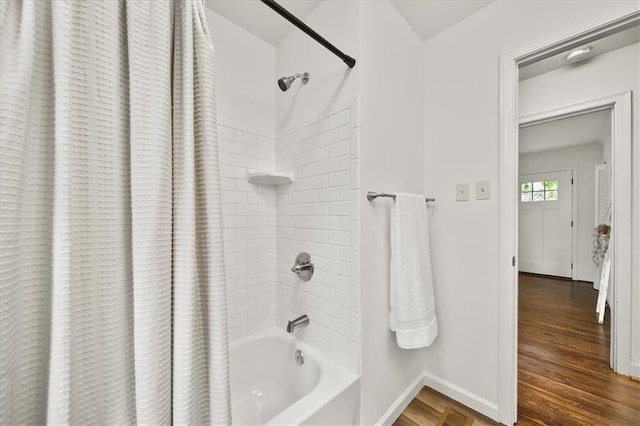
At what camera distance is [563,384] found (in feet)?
5.76

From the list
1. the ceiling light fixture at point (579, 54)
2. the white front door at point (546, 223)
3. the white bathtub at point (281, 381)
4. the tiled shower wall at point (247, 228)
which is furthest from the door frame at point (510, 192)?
the white front door at point (546, 223)

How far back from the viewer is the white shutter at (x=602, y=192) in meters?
3.37

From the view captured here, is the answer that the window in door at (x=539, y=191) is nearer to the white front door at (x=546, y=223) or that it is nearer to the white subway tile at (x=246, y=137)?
the white front door at (x=546, y=223)

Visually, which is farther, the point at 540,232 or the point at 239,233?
the point at 540,232

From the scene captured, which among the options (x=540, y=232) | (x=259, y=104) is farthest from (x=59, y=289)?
(x=540, y=232)

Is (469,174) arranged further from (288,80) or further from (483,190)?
(288,80)

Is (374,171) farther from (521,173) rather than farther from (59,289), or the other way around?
(521,173)

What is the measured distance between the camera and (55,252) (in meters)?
0.48

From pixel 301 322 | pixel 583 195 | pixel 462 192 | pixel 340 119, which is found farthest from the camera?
pixel 583 195

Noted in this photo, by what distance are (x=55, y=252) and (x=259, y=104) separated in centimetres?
151

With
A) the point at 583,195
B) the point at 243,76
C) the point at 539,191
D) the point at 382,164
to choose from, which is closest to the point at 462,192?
the point at 382,164

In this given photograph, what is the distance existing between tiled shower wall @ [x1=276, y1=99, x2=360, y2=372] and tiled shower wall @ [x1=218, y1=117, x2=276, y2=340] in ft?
0.32

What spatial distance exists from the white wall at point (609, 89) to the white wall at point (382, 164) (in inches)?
53.7

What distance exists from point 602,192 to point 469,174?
11.7 ft
